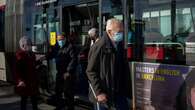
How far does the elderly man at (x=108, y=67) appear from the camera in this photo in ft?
17.5

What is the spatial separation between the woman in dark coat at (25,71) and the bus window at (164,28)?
79.2 inches

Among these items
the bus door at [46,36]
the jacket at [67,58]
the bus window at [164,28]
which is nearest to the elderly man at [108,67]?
the bus window at [164,28]

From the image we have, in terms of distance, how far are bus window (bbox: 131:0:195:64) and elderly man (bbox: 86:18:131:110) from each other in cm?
118

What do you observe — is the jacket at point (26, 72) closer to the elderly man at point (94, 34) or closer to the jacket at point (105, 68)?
the elderly man at point (94, 34)

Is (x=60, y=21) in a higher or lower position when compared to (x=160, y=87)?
higher

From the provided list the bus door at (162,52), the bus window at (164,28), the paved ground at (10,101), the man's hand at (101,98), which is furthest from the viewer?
the paved ground at (10,101)

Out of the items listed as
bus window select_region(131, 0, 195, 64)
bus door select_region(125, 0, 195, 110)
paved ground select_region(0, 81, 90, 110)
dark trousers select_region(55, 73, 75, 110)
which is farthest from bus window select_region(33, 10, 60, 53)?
bus window select_region(131, 0, 195, 64)

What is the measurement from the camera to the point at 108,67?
17.5 feet

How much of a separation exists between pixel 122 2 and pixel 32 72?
204 centimetres

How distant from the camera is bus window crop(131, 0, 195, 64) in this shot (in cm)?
625

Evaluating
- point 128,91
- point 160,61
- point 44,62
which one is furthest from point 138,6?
point 44,62

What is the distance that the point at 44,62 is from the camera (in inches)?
423

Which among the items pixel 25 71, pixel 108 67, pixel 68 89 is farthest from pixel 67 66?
pixel 108 67

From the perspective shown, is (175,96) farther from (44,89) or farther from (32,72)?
(44,89)
